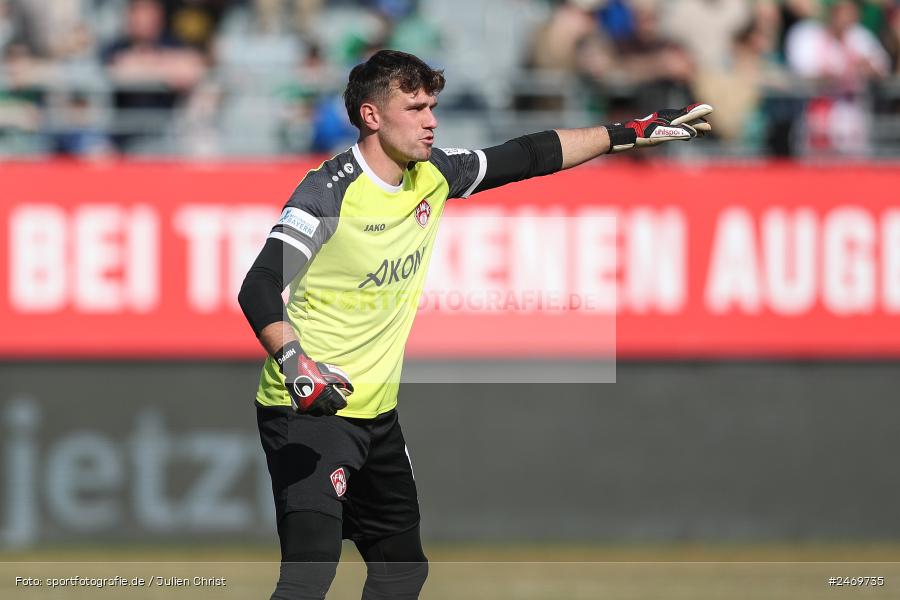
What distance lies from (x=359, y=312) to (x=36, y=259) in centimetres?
598

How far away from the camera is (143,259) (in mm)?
11961

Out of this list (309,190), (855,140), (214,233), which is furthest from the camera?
(855,140)

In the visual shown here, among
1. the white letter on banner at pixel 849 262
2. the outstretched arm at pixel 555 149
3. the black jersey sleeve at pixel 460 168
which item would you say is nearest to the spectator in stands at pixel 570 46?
the white letter on banner at pixel 849 262

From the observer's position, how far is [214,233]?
12078 mm

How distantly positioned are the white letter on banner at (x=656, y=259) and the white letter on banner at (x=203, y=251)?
3.36m

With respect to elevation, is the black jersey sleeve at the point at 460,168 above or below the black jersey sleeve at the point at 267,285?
above

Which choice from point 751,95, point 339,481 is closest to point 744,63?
point 751,95

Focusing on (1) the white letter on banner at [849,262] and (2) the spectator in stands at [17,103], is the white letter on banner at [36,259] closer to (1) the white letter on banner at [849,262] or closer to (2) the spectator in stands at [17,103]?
(2) the spectator in stands at [17,103]

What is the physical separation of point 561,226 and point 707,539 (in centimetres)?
291

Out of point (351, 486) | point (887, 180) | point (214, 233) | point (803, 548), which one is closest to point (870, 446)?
point (803, 548)

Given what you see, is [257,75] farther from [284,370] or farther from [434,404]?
[284,370]

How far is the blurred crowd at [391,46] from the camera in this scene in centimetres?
1231

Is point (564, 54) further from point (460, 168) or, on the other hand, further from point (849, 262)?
point (460, 168)

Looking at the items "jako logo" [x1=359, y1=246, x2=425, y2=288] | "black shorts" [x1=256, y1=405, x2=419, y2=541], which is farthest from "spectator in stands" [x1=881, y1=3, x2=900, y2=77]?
"black shorts" [x1=256, y1=405, x2=419, y2=541]
